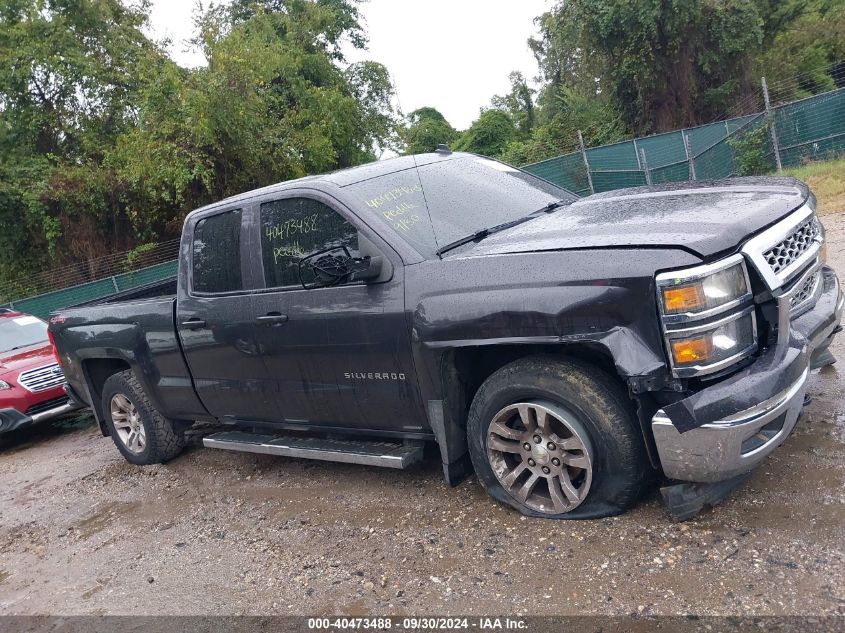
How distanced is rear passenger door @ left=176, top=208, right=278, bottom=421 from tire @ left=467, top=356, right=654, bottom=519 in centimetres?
164

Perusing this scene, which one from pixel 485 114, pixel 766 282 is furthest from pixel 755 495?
pixel 485 114

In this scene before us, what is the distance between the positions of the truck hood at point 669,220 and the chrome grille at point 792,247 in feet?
0.36

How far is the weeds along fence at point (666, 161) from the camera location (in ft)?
44.5

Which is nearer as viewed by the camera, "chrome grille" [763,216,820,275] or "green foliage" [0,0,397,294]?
"chrome grille" [763,216,820,275]

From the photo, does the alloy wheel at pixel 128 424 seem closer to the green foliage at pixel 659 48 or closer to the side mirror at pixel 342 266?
the side mirror at pixel 342 266

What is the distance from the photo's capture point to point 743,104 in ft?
78.7

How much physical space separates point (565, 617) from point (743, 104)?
25067mm

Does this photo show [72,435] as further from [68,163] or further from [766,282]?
[68,163]

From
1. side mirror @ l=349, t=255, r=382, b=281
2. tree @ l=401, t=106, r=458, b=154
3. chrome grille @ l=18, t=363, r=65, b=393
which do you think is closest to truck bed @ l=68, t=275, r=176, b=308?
chrome grille @ l=18, t=363, r=65, b=393

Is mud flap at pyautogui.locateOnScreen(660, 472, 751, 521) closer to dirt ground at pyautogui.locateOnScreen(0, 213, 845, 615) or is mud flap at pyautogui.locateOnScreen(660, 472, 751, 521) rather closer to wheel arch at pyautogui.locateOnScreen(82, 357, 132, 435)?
dirt ground at pyautogui.locateOnScreen(0, 213, 845, 615)

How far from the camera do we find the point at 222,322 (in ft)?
15.0

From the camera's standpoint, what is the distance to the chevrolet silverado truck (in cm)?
291

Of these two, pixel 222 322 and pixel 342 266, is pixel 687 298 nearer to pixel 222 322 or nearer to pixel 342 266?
pixel 342 266

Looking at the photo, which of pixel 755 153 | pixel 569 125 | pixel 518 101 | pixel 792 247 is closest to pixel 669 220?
pixel 792 247
